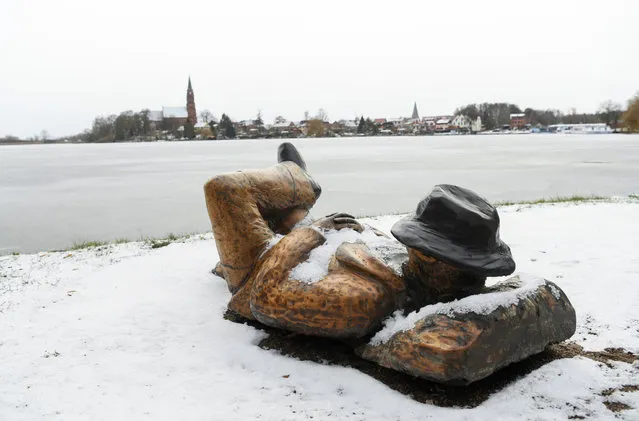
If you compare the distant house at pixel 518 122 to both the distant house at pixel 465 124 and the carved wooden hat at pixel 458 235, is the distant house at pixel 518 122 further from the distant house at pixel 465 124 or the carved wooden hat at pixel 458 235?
the carved wooden hat at pixel 458 235

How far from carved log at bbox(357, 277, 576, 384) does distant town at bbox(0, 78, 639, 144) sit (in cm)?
7349

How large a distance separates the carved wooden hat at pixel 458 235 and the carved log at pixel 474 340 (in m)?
0.27

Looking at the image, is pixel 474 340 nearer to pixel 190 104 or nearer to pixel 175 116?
pixel 175 116

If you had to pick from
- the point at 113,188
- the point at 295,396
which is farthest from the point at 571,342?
the point at 113,188

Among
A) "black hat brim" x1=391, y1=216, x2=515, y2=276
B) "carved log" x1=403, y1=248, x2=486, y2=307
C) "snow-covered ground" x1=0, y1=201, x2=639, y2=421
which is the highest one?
"black hat brim" x1=391, y1=216, x2=515, y2=276

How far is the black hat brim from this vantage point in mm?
3201

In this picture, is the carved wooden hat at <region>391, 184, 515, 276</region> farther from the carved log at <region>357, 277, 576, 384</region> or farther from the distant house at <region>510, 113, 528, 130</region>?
the distant house at <region>510, 113, 528, 130</region>

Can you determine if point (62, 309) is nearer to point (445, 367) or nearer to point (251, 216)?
point (251, 216)

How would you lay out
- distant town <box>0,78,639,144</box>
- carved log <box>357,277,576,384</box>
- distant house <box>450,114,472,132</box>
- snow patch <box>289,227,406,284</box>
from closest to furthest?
carved log <box>357,277,576,384</box>, snow patch <box>289,227,406,284</box>, distant town <box>0,78,639,144</box>, distant house <box>450,114,472,132</box>

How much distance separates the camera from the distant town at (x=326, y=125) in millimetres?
78750

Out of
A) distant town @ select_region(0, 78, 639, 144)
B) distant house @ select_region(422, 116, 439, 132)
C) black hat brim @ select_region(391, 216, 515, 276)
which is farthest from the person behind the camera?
distant house @ select_region(422, 116, 439, 132)

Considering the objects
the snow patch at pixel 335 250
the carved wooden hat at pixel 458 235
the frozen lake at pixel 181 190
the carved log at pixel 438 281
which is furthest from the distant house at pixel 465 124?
the carved wooden hat at pixel 458 235

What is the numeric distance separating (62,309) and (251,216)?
2035 millimetres

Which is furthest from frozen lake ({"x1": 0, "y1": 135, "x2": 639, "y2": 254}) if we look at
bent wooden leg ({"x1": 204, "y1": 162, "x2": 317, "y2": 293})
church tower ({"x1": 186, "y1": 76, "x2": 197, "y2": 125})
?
church tower ({"x1": 186, "y1": 76, "x2": 197, "y2": 125})
